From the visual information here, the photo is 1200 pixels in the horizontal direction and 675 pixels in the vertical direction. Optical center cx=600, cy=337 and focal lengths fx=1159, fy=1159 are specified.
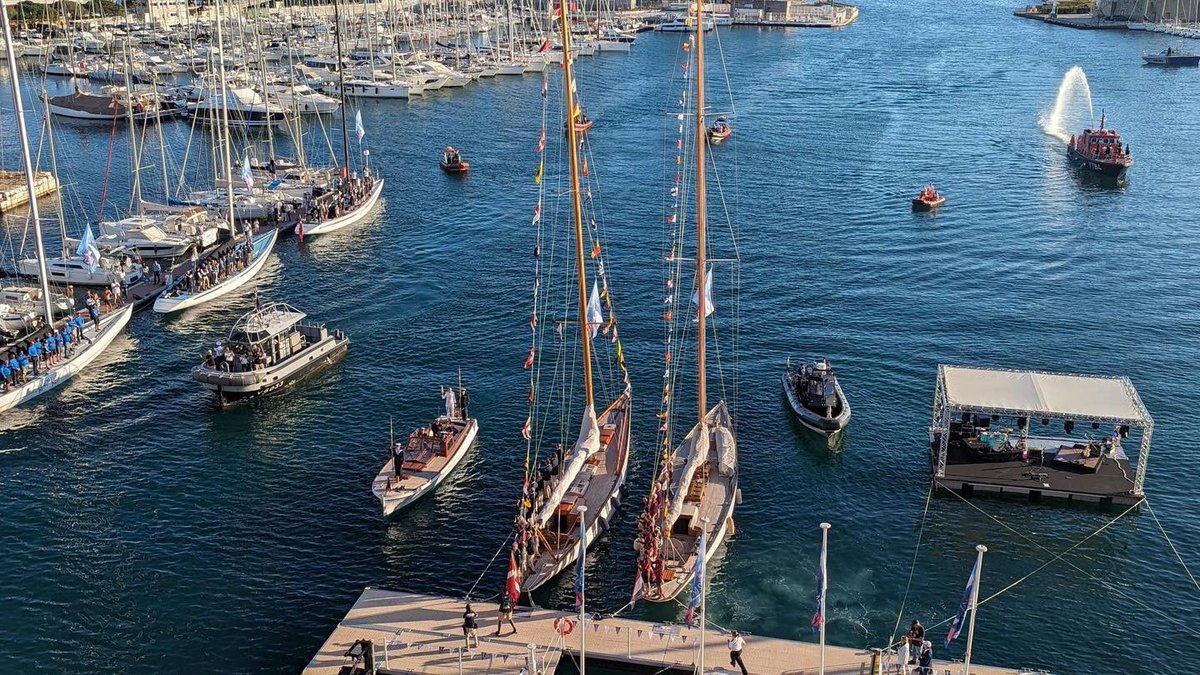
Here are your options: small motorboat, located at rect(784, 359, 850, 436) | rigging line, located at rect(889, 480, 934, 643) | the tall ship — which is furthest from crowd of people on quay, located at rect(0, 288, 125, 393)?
the tall ship

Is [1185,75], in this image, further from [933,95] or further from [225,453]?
[225,453]

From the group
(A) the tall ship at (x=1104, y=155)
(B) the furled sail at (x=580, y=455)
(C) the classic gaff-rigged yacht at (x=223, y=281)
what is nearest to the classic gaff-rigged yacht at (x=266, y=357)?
(C) the classic gaff-rigged yacht at (x=223, y=281)

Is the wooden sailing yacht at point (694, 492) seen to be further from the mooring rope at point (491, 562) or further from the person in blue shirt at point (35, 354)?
the person in blue shirt at point (35, 354)

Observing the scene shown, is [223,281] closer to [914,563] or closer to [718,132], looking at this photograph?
[914,563]

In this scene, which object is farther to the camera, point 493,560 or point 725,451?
Answer: point 725,451

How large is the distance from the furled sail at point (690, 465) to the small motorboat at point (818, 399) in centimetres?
1140

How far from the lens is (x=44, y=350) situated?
2876 inches

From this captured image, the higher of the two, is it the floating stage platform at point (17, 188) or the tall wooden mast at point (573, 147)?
the tall wooden mast at point (573, 147)

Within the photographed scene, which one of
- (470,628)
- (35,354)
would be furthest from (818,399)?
(35,354)

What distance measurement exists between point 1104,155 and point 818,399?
6960 cm

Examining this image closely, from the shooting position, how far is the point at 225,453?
63.9 metres

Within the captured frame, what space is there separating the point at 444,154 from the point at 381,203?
20.6 m

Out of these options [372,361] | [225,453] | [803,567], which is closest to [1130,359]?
[803,567]

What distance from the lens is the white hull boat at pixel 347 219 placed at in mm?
102812
